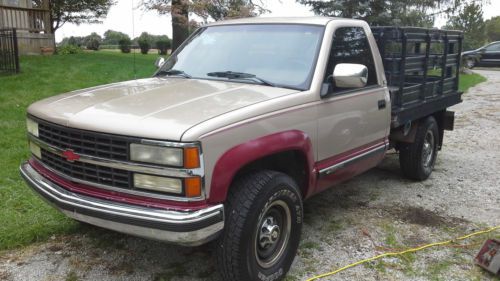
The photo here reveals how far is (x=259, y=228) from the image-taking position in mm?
3309

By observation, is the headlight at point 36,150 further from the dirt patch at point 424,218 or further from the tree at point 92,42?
the tree at point 92,42

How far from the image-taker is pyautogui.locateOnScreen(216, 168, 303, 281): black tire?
308 centimetres

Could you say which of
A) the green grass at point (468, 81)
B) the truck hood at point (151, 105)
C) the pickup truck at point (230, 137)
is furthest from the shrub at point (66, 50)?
the truck hood at point (151, 105)

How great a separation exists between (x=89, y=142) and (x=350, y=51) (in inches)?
98.3

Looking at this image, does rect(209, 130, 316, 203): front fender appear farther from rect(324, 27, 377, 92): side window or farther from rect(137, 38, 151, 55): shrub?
rect(137, 38, 151, 55): shrub

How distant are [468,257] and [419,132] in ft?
7.11

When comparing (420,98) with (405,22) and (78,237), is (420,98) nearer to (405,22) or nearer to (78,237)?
(78,237)

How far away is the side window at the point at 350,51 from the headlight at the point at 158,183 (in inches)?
66.3

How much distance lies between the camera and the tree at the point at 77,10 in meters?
23.8

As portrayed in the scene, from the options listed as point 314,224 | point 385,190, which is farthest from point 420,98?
point 314,224

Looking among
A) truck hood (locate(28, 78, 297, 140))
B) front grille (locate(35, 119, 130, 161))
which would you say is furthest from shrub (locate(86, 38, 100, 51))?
front grille (locate(35, 119, 130, 161))

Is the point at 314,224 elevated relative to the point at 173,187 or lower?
lower

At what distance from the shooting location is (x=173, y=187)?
2.86 m

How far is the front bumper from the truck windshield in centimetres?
142
